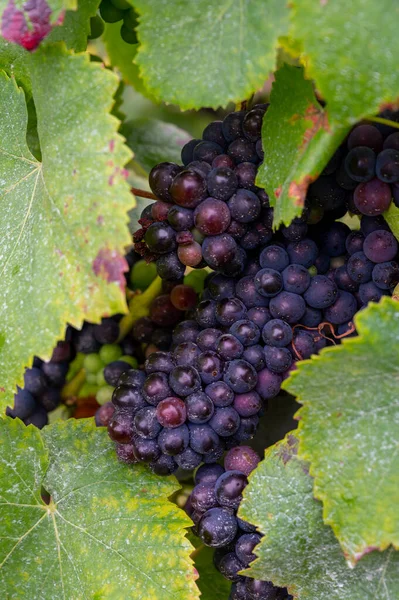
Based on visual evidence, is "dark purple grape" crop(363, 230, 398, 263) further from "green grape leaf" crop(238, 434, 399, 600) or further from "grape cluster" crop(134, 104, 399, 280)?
"green grape leaf" crop(238, 434, 399, 600)

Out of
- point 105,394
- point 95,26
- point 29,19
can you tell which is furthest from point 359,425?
point 95,26

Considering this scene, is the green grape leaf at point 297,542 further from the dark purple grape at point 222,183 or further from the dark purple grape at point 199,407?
the dark purple grape at point 222,183

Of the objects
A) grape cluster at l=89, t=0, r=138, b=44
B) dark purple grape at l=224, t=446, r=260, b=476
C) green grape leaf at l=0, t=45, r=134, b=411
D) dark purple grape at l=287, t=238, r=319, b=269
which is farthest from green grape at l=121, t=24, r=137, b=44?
dark purple grape at l=224, t=446, r=260, b=476

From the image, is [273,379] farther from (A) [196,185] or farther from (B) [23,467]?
(B) [23,467]

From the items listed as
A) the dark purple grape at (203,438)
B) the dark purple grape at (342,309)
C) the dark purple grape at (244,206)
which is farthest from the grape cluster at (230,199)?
the dark purple grape at (203,438)

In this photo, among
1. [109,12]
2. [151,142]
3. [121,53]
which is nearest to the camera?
[109,12]

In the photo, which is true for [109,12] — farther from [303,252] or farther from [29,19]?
[303,252]
